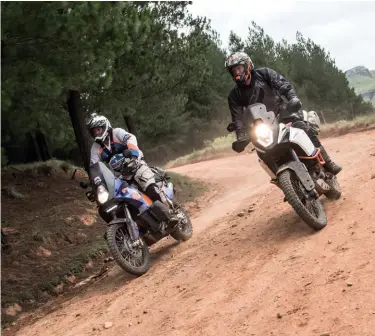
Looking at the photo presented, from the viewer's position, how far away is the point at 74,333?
557cm

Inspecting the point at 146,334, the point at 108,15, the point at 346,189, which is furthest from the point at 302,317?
the point at 108,15

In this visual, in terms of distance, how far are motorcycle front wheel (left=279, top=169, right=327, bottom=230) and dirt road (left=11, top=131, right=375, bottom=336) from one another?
0.14 meters

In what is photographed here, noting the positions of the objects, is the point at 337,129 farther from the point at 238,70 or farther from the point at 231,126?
the point at 238,70

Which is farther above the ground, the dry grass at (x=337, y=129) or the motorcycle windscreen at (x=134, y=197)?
the motorcycle windscreen at (x=134, y=197)

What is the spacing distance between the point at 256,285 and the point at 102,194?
9.51 ft

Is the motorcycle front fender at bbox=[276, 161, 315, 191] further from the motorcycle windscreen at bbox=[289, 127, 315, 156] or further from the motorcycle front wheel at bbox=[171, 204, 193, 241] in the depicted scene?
the motorcycle front wheel at bbox=[171, 204, 193, 241]

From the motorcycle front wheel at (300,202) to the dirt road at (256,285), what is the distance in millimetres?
142

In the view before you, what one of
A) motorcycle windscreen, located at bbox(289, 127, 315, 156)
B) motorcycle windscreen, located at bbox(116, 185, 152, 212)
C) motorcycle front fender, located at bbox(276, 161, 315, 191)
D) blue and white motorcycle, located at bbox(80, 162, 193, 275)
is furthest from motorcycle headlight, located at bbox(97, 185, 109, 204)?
motorcycle windscreen, located at bbox(289, 127, 315, 156)

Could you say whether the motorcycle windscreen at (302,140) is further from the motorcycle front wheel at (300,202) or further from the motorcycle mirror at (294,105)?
the motorcycle front wheel at (300,202)

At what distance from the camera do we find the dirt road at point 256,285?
4.00 metres

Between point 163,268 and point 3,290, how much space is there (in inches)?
116

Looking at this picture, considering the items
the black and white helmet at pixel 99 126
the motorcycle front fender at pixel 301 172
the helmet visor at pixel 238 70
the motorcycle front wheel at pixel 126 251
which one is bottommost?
the motorcycle front wheel at pixel 126 251

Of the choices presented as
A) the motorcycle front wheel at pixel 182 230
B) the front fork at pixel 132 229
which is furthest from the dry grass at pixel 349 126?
the front fork at pixel 132 229

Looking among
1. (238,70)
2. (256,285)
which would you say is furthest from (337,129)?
(256,285)
